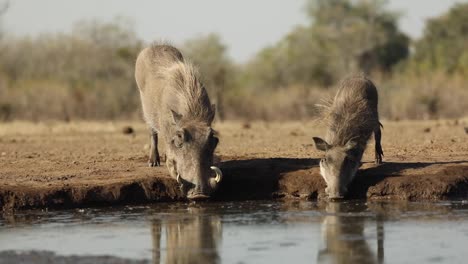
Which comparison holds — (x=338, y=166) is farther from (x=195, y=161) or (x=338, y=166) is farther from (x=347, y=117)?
(x=195, y=161)

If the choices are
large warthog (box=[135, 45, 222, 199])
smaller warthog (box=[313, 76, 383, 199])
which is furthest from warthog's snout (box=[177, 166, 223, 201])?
smaller warthog (box=[313, 76, 383, 199])

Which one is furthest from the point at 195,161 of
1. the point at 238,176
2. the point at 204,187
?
the point at 238,176

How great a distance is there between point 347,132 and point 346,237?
93.0 inches

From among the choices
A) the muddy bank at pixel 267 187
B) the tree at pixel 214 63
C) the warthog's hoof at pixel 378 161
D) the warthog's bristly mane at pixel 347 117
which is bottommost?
the muddy bank at pixel 267 187

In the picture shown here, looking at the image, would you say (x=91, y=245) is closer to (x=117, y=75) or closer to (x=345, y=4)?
(x=117, y=75)

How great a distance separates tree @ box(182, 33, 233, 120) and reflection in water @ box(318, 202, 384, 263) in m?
11.6

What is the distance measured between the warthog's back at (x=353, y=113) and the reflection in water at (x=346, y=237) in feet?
3.07

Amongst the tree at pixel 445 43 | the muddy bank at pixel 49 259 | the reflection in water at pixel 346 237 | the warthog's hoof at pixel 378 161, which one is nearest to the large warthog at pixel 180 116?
the reflection in water at pixel 346 237

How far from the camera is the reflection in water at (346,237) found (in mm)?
6574

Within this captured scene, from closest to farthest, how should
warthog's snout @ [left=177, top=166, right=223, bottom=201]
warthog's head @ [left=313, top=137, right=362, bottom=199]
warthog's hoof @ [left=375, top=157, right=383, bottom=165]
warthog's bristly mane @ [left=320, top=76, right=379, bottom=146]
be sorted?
warthog's snout @ [left=177, top=166, right=223, bottom=201] → warthog's head @ [left=313, top=137, right=362, bottom=199] → warthog's bristly mane @ [left=320, top=76, right=379, bottom=146] → warthog's hoof @ [left=375, top=157, right=383, bottom=165]

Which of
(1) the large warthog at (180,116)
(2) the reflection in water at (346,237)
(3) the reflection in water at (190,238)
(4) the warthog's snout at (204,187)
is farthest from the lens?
(1) the large warthog at (180,116)

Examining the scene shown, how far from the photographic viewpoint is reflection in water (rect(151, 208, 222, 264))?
6.70m

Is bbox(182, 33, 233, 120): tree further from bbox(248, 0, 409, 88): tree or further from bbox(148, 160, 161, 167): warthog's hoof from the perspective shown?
bbox(148, 160, 161, 167): warthog's hoof

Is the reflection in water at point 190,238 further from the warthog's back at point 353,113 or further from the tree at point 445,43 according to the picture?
the tree at point 445,43
